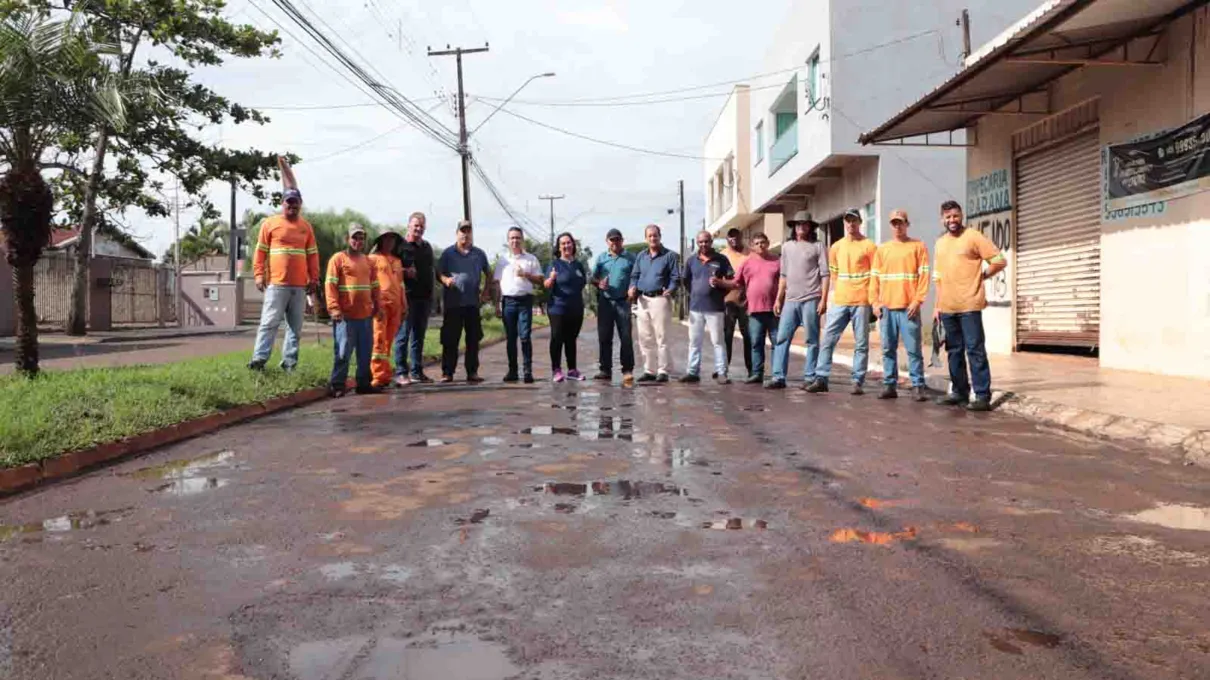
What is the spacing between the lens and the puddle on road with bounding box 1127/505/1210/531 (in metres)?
4.69

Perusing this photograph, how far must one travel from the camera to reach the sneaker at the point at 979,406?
9.27m

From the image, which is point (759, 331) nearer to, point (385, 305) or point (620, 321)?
point (620, 321)

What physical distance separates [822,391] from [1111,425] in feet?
11.1

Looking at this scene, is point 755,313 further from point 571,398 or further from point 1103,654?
point 1103,654

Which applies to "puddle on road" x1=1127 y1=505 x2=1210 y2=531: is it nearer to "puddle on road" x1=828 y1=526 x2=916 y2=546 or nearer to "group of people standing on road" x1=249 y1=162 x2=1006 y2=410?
"puddle on road" x1=828 y1=526 x2=916 y2=546

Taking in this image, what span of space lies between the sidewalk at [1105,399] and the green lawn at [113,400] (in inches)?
270

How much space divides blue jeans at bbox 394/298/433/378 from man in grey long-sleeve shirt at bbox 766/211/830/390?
3.98 metres

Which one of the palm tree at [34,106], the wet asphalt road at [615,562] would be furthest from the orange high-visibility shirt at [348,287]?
the wet asphalt road at [615,562]

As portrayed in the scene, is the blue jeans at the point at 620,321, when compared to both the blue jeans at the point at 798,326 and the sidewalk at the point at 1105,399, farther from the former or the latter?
the sidewalk at the point at 1105,399

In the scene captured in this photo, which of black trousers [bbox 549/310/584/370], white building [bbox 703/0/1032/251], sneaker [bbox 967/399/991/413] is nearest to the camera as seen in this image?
sneaker [bbox 967/399/991/413]

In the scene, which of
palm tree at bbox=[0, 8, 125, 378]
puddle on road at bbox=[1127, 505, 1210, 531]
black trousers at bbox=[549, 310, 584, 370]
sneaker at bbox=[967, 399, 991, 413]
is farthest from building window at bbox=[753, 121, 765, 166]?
puddle on road at bbox=[1127, 505, 1210, 531]

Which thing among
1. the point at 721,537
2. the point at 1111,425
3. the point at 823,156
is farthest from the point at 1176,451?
the point at 823,156

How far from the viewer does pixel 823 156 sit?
935 inches

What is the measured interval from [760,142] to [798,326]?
25.9 metres
